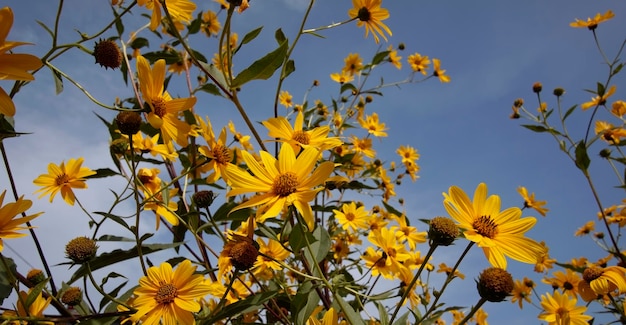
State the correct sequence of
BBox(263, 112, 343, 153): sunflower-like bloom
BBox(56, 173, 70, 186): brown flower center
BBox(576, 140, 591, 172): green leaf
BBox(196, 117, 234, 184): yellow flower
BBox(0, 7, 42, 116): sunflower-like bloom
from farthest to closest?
1. BBox(576, 140, 591, 172): green leaf
2. BBox(56, 173, 70, 186): brown flower center
3. BBox(196, 117, 234, 184): yellow flower
4. BBox(263, 112, 343, 153): sunflower-like bloom
5. BBox(0, 7, 42, 116): sunflower-like bloom

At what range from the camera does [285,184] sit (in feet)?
2.78

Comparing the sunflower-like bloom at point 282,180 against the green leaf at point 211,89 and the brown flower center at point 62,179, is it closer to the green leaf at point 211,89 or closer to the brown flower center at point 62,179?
the green leaf at point 211,89

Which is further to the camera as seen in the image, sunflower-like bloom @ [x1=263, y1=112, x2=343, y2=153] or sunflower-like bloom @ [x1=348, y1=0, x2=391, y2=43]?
sunflower-like bloom @ [x1=348, y1=0, x2=391, y2=43]

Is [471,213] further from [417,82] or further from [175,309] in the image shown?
[417,82]

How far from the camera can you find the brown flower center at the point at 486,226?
2.81ft

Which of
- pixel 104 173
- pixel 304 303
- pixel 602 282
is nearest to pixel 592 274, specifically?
pixel 602 282

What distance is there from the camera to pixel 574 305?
165 centimetres

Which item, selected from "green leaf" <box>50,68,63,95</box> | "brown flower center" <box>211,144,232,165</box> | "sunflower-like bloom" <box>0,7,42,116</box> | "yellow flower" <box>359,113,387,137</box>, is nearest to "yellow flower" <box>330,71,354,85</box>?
"yellow flower" <box>359,113,387,137</box>

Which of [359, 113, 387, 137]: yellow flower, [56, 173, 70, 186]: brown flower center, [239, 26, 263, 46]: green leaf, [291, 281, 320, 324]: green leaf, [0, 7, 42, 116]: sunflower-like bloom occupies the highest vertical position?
[359, 113, 387, 137]: yellow flower

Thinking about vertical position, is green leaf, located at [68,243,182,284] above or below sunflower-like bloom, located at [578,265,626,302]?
above

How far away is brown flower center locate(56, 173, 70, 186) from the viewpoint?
4.25 feet

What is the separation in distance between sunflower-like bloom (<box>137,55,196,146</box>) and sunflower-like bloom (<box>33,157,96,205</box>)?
465 millimetres

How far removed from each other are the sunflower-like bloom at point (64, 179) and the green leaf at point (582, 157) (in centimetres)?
215

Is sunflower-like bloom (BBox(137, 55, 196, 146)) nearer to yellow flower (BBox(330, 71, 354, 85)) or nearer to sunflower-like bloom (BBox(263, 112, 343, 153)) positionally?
sunflower-like bloom (BBox(263, 112, 343, 153))
